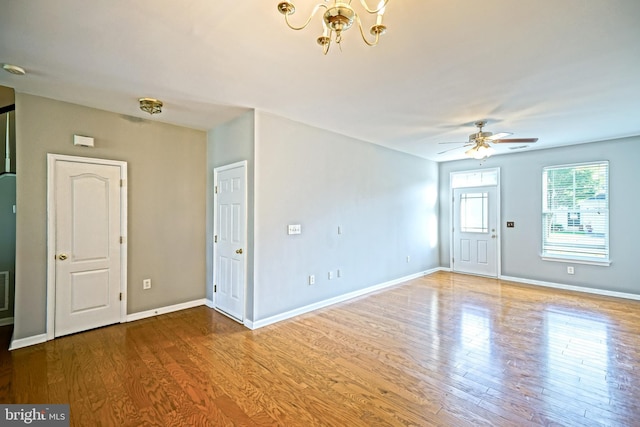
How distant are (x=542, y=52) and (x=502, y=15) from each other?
2.38 ft

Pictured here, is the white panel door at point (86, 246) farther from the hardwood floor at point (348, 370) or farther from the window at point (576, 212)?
the window at point (576, 212)

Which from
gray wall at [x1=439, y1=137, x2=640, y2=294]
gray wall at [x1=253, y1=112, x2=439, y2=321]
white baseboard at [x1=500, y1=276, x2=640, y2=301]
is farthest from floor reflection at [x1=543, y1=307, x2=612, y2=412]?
gray wall at [x1=253, y1=112, x2=439, y2=321]

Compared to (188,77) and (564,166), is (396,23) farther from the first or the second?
(564,166)

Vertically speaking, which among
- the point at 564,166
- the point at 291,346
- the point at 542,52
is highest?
the point at 542,52

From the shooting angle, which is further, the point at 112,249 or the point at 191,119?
the point at 191,119

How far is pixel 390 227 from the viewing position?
5.70 meters

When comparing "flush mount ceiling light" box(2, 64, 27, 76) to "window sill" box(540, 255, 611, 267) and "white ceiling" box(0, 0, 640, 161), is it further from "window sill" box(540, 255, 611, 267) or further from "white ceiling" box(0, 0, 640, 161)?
"window sill" box(540, 255, 611, 267)

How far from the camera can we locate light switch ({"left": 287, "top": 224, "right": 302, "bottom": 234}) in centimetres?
398

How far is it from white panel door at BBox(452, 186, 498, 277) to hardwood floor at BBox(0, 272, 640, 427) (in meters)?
2.37

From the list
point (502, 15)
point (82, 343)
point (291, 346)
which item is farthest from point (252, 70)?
point (82, 343)

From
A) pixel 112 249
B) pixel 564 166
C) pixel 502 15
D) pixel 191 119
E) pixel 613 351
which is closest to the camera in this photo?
pixel 502 15

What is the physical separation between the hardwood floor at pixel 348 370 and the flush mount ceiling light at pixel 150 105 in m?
2.66

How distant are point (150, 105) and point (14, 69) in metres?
1.09

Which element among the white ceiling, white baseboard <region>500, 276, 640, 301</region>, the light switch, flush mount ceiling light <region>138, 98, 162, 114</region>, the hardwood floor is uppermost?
the white ceiling
